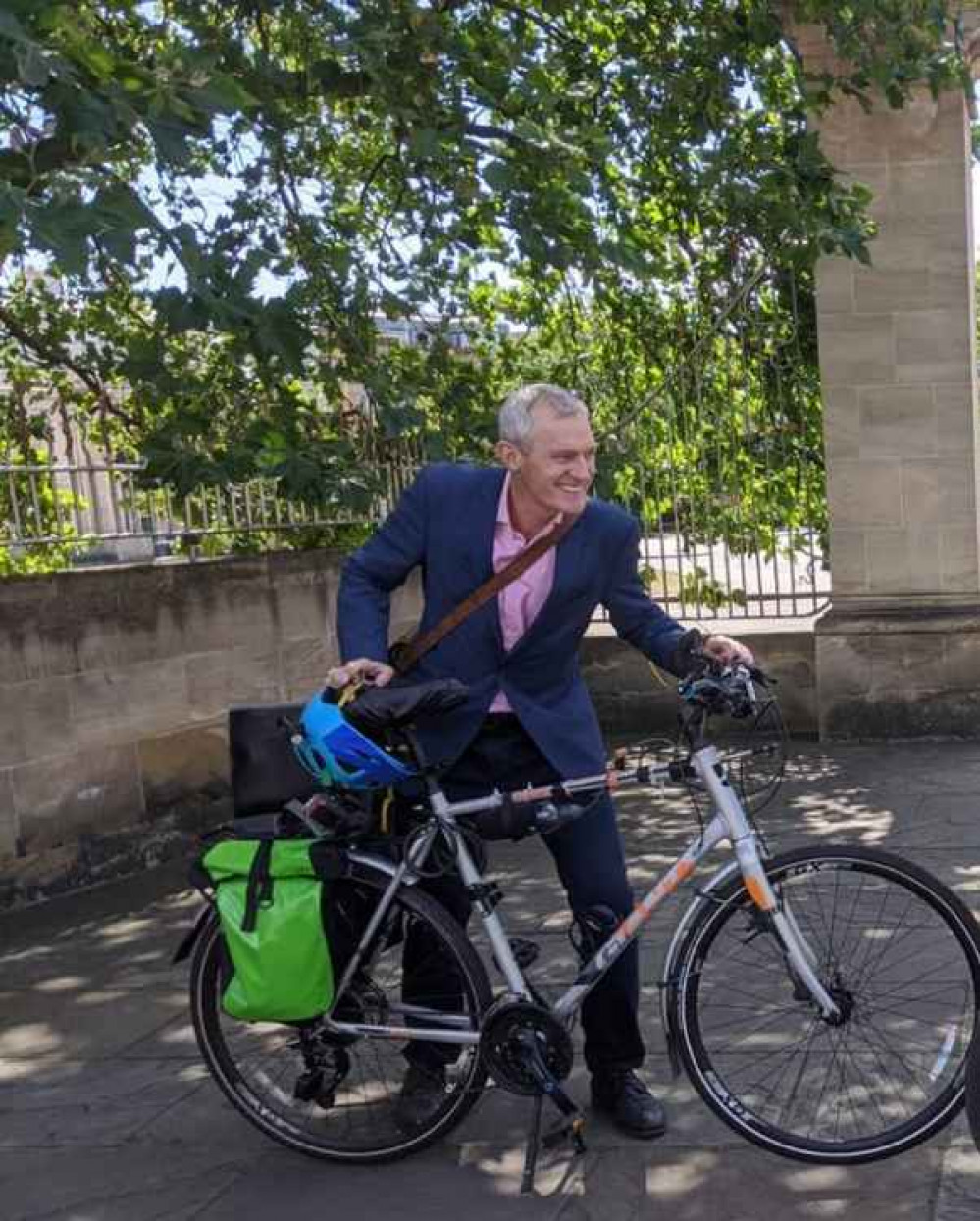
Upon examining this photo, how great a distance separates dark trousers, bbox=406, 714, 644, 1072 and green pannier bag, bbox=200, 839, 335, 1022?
0.28m

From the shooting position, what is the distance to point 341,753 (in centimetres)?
366

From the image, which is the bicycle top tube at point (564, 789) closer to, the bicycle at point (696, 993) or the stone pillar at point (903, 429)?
the bicycle at point (696, 993)

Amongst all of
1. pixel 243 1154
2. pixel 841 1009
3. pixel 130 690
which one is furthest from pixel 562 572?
pixel 130 690

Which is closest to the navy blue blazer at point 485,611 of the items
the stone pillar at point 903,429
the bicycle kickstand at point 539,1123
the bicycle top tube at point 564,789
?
the bicycle top tube at point 564,789

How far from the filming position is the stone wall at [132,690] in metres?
7.01

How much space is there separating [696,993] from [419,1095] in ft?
2.44

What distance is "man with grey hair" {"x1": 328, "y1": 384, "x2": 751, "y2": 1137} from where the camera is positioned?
12.9 ft

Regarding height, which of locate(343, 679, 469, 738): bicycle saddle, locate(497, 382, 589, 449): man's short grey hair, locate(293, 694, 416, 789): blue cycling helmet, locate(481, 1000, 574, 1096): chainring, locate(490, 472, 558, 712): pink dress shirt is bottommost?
locate(481, 1000, 574, 1096): chainring

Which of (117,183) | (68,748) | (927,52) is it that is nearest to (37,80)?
(117,183)

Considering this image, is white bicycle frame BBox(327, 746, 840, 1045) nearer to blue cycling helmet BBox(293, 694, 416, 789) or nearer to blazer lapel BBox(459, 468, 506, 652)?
blue cycling helmet BBox(293, 694, 416, 789)

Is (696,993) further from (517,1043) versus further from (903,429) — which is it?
(903,429)

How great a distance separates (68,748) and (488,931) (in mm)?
3887

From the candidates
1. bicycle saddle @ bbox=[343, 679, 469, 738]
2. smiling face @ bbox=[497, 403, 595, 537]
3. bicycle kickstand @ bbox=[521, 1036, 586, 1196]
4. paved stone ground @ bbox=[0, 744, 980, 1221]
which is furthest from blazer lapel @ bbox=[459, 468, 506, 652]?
paved stone ground @ bbox=[0, 744, 980, 1221]

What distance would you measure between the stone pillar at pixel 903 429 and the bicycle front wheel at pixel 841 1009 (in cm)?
577
